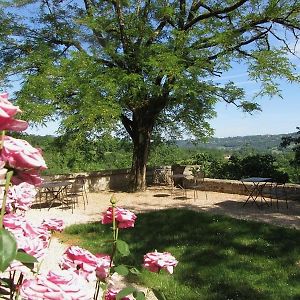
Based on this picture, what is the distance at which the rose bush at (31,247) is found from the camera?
0.75 meters

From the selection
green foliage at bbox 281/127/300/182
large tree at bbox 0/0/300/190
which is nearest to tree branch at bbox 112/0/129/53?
large tree at bbox 0/0/300/190

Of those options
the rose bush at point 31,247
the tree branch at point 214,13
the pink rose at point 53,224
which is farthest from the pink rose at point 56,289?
the tree branch at point 214,13

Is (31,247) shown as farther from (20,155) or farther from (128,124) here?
(128,124)

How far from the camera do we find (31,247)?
1.03m

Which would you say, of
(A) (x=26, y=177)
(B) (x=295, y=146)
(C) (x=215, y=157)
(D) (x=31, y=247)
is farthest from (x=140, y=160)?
(A) (x=26, y=177)

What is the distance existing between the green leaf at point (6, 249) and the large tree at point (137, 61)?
10.0 m

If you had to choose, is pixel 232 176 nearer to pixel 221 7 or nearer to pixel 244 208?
pixel 244 208

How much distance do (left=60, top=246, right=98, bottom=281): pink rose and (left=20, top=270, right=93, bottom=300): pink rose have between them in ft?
1.37

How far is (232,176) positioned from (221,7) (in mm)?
5904

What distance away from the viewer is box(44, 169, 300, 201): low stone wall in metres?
11.4

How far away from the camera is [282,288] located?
4543 millimetres

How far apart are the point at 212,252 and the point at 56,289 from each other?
218 inches

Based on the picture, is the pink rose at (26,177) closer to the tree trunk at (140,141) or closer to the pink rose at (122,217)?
the pink rose at (122,217)

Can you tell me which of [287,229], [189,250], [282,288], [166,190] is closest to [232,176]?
[166,190]
